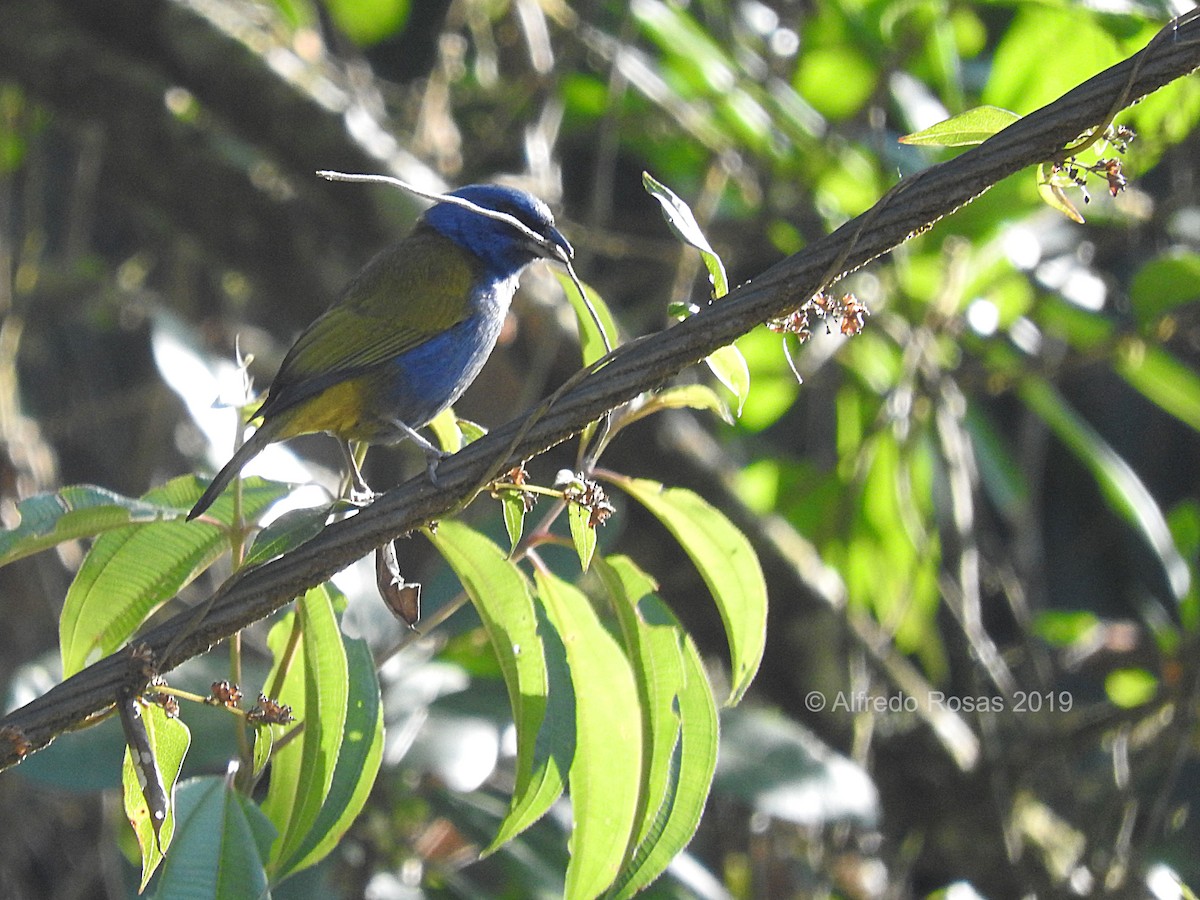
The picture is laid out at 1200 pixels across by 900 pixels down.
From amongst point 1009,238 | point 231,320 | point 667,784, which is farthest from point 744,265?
point 667,784

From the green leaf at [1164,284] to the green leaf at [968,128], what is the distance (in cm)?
171

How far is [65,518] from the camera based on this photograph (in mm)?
1932

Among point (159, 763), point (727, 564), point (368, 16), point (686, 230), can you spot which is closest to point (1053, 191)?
point (686, 230)

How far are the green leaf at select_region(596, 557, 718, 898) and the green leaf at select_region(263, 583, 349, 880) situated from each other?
42 cm

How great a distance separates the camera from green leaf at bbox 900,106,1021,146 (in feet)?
6.00

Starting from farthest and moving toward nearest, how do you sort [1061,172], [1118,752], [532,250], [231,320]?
[231,320] → [1118,752] → [532,250] → [1061,172]

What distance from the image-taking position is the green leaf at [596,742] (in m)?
2.00

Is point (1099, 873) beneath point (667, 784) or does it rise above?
beneath

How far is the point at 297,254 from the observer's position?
176 inches

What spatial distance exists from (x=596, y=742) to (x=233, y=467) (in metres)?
0.72

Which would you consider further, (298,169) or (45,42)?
(45,42)

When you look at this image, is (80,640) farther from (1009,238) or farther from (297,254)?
(1009,238)

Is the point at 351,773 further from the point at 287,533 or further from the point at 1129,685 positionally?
the point at 1129,685

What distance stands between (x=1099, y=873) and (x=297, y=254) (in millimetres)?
2939
